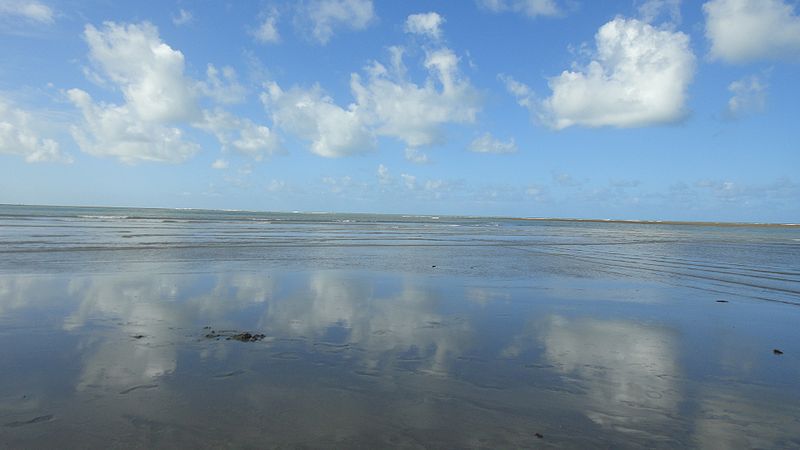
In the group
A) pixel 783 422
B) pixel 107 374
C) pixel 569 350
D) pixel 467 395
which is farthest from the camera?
pixel 569 350

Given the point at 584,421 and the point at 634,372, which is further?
the point at 634,372

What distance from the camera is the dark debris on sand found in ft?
25.8

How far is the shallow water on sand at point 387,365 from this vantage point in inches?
188

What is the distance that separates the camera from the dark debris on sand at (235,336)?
7873 mm

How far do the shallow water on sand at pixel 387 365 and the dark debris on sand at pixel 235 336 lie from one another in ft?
0.27

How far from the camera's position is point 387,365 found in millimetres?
6762

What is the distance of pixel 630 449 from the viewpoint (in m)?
4.54

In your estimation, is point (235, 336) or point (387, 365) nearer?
point (387, 365)

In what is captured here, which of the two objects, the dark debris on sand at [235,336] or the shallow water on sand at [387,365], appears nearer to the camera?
the shallow water on sand at [387,365]

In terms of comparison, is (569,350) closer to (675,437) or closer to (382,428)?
(675,437)

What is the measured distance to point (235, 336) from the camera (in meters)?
8.02

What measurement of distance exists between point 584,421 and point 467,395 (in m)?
1.36

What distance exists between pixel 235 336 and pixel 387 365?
9.80ft

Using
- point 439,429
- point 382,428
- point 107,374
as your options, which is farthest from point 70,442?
point 439,429
